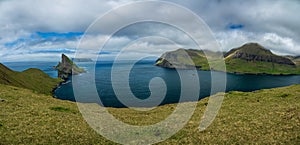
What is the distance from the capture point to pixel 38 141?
17516 millimetres

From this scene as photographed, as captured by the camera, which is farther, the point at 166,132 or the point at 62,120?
the point at 62,120

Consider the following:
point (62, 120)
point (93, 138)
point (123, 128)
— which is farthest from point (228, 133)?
point (62, 120)

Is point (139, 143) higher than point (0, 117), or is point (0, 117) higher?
point (0, 117)

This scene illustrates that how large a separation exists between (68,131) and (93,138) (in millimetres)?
3063

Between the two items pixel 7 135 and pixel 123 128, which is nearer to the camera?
pixel 7 135

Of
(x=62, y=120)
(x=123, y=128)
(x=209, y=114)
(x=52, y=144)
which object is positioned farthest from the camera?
(x=209, y=114)

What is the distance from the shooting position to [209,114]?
1145 inches

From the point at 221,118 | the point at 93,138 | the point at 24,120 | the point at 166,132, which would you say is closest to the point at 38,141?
the point at 93,138

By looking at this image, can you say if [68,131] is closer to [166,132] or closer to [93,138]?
[93,138]

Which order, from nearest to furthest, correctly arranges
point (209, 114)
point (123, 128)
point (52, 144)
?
1. point (52, 144)
2. point (123, 128)
3. point (209, 114)

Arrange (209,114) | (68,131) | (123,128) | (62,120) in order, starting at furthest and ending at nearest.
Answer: (209,114) < (62,120) < (123,128) < (68,131)

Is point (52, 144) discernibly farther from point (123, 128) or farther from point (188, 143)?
point (188, 143)

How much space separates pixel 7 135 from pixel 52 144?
4338 millimetres

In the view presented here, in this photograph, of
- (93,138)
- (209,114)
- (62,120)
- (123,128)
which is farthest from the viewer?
(209,114)
